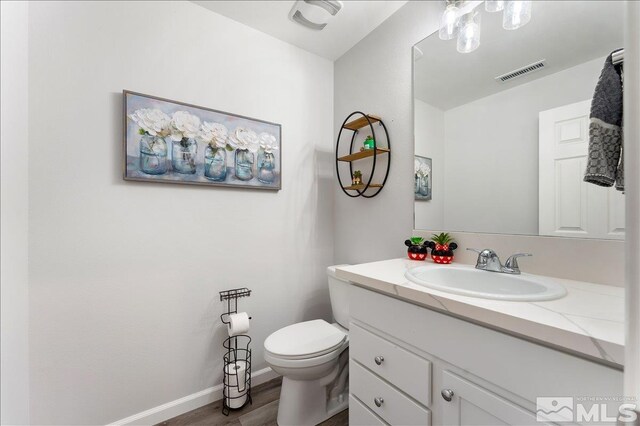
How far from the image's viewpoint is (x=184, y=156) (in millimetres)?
1499

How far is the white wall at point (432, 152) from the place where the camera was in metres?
1.47

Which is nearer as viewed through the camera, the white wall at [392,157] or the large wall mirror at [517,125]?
the large wall mirror at [517,125]

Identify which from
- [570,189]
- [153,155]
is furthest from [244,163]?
[570,189]

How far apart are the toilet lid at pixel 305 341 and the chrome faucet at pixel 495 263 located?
84cm

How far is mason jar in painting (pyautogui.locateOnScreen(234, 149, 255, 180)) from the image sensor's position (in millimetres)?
1678

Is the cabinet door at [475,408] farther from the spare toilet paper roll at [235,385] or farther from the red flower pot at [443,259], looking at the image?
the spare toilet paper roll at [235,385]

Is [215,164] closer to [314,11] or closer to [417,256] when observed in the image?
[314,11]

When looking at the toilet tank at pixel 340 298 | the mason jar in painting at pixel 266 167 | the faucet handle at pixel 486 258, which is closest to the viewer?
the faucet handle at pixel 486 258

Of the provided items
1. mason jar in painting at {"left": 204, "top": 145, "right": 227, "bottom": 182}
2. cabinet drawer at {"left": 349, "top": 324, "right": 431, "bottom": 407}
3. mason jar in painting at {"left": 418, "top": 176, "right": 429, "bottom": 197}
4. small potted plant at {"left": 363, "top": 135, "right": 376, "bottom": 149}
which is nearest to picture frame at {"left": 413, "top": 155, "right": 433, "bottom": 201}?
mason jar in painting at {"left": 418, "top": 176, "right": 429, "bottom": 197}

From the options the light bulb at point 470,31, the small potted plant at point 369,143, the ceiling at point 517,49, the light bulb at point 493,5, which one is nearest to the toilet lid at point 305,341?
the small potted plant at point 369,143

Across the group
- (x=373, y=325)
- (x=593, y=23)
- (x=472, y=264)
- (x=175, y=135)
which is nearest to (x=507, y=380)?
(x=373, y=325)

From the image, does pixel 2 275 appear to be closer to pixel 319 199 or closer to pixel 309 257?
pixel 309 257

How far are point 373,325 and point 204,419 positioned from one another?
46.6 inches

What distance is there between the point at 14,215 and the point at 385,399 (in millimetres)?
1696
